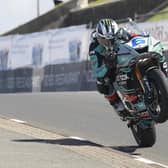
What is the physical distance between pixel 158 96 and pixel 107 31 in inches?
55.3

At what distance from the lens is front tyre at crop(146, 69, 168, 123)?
9.73 m

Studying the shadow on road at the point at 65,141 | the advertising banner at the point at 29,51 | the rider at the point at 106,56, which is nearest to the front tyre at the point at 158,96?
the rider at the point at 106,56

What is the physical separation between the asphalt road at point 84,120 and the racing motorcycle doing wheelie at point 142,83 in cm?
37

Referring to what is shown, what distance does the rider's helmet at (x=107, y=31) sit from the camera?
35.0 feet

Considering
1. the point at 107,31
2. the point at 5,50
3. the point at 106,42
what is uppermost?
the point at 5,50

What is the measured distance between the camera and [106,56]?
35.9 ft

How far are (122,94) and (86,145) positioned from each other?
3.01ft

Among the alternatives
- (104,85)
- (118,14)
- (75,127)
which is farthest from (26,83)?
(104,85)

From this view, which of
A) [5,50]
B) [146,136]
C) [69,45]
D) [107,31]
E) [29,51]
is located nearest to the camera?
[107,31]

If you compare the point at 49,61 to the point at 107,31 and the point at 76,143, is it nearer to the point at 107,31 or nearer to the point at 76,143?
the point at 76,143

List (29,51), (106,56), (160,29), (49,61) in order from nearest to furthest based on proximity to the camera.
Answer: (106,56)
(160,29)
(49,61)
(29,51)

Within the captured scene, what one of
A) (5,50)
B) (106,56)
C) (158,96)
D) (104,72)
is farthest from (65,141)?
(5,50)

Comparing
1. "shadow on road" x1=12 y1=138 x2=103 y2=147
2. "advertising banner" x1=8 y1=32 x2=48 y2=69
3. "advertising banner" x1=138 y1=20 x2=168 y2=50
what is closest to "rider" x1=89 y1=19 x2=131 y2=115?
"shadow on road" x1=12 y1=138 x2=103 y2=147

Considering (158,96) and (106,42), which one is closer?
(158,96)
